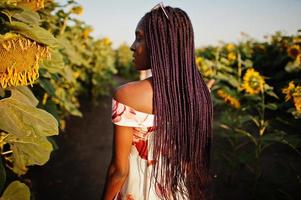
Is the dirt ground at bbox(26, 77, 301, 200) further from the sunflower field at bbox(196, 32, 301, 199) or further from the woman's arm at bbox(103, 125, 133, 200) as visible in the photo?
the woman's arm at bbox(103, 125, 133, 200)

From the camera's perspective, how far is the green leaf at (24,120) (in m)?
1.16

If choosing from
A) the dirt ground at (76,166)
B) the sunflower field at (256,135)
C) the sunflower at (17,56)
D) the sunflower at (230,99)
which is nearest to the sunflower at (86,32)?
the dirt ground at (76,166)

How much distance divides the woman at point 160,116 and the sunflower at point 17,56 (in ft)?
1.19

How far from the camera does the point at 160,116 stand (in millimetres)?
1275

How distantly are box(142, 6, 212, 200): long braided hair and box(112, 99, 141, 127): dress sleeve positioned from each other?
101mm

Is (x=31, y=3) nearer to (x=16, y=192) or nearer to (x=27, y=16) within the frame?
(x=27, y=16)

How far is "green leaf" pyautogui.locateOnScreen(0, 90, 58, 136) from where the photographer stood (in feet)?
3.80

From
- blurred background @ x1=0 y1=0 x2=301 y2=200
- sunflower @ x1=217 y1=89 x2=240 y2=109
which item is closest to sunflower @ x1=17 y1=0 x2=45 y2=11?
blurred background @ x1=0 y1=0 x2=301 y2=200

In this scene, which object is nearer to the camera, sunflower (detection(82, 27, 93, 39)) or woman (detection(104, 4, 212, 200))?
woman (detection(104, 4, 212, 200))

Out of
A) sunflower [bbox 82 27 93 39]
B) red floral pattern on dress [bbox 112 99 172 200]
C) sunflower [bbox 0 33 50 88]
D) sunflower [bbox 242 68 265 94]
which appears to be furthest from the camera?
sunflower [bbox 82 27 93 39]

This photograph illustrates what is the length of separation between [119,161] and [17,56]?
0.62 metres

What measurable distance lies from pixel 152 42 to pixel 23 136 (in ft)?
2.22

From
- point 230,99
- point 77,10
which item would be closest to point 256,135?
point 230,99

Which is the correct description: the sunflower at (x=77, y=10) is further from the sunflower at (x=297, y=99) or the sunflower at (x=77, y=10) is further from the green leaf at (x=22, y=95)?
the sunflower at (x=297, y=99)
